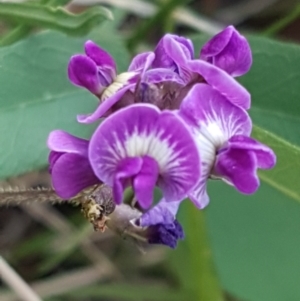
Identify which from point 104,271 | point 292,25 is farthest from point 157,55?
point 292,25

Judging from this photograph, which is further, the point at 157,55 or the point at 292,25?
the point at 292,25

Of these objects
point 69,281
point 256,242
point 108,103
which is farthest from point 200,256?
point 108,103

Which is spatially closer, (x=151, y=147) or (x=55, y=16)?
(x=151, y=147)

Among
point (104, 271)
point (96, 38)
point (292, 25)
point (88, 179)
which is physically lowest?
point (104, 271)

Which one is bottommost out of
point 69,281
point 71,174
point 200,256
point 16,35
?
point 69,281

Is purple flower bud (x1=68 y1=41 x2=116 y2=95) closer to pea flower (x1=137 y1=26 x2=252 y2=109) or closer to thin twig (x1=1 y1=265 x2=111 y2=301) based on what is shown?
pea flower (x1=137 y1=26 x2=252 y2=109)

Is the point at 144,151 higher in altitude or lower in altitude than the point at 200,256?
higher

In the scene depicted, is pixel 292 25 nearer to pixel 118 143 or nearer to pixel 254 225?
pixel 254 225

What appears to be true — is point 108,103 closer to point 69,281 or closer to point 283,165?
point 283,165
